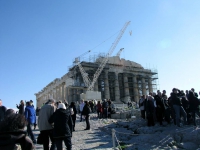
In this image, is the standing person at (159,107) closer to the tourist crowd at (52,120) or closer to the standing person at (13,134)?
the tourist crowd at (52,120)

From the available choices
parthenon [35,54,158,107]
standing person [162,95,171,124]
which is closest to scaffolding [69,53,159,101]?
parthenon [35,54,158,107]

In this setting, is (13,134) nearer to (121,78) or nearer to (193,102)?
(193,102)

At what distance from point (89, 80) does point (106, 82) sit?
449 cm

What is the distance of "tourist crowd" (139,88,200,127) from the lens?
9727 mm

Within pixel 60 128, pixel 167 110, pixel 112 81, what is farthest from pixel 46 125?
pixel 112 81

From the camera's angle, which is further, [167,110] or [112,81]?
[112,81]

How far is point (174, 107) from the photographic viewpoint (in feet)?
31.9

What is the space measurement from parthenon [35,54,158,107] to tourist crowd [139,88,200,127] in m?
34.1

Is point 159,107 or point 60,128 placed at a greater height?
point 159,107

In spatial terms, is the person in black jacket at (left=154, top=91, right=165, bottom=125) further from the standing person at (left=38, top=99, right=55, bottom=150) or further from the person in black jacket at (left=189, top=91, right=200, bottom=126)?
the standing person at (left=38, top=99, right=55, bottom=150)

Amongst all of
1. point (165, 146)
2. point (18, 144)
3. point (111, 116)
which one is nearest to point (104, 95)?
point (111, 116)

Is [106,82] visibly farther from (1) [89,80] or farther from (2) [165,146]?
(2) [165,146]

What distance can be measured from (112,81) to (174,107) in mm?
44376

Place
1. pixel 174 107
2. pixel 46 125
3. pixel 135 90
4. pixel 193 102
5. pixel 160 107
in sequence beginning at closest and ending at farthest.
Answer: pixel 46 125, pixel 174 107, pixel 193 102, pixel 160 107, pixel 135 90
